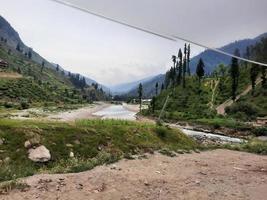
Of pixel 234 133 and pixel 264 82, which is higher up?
pixel 264 82

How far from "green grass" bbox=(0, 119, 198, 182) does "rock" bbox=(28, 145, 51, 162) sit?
298 mm

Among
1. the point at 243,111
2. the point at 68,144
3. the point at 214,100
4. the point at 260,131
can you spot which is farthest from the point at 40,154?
the point at 214,100

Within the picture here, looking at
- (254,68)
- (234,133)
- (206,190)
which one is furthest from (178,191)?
(254,68)

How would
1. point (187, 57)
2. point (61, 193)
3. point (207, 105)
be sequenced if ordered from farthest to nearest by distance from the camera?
point (187, 57)
point (207, 105)
point (61, 193)

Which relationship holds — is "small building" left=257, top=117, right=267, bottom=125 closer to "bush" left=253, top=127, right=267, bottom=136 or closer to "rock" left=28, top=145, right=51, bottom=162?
"bush" left=253, top=127, right=267, bottom=136

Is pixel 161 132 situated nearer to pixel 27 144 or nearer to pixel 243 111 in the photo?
pixel 27 144

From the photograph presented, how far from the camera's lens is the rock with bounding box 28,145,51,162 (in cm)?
1995

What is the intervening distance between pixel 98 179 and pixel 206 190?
379 centimetres

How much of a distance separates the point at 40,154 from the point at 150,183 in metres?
7.36

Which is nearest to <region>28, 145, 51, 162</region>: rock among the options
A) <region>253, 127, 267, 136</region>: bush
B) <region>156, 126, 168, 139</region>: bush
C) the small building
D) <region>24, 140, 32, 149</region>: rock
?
<region>24, 140, 32, 149</region>: rock

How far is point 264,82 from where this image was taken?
12638 cm

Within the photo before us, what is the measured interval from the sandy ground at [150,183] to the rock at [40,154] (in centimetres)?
376

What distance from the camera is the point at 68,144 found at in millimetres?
22578

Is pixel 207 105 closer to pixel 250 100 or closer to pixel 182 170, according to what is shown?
pixel 250 100
